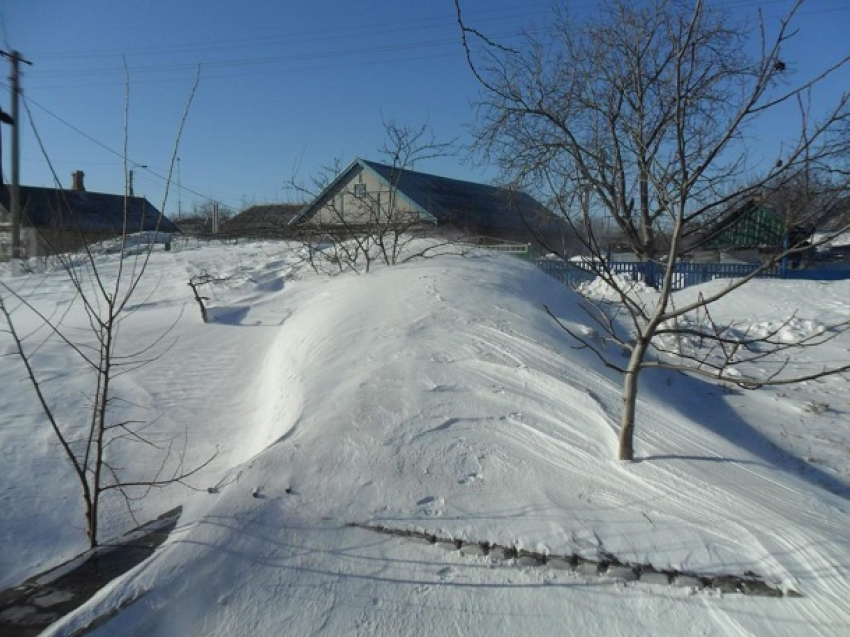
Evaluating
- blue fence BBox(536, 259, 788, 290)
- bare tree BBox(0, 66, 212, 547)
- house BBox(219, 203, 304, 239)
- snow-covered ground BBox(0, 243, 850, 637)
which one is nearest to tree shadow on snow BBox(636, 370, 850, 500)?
snow-covered ground BBox(0, 243, 850, 637)

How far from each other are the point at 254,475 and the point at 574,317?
6.02m

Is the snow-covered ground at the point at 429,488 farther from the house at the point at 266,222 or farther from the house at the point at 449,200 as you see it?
the house at the point at 449,200

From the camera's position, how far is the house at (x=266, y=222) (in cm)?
1335

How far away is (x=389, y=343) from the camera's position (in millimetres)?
5895

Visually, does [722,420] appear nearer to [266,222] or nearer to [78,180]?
[266,222]

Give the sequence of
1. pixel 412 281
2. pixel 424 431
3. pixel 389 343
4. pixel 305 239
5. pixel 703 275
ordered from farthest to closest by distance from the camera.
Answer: pixel 703 275 → pixel 305 239 → pixel 412 281 → pixel 389 343 → pixel 424 431

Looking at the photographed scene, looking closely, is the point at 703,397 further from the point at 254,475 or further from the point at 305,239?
the point at 305,239

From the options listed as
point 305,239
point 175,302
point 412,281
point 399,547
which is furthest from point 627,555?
point 305,239

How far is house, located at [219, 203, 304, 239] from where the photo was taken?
43.8 feet

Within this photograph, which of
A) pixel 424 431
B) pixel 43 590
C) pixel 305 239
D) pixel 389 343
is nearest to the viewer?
pixel 43 590

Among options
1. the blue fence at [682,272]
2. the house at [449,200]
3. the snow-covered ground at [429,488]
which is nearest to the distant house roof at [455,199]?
the house at [449,200]

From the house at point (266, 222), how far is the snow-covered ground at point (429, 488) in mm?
5880

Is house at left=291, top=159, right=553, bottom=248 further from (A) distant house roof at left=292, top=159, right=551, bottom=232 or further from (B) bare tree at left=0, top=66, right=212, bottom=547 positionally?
(B) bare tree at left=0, top=66, right=212, bottom=547

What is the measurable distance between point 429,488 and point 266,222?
15.5 m
